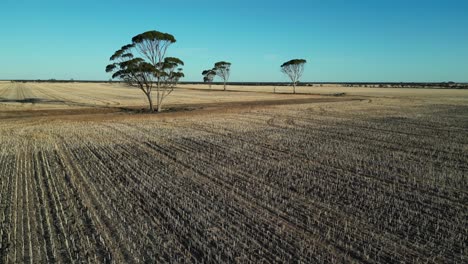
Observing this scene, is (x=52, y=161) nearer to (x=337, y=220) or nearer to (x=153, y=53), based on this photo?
(x=337, y=220)

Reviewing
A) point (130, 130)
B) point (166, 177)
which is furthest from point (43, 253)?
point (130, 130)

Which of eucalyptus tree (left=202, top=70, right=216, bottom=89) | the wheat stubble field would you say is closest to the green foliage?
the wheat stubble field

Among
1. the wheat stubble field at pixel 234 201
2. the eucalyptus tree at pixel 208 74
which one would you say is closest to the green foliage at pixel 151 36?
the wheat stubble field at pixel 234 201

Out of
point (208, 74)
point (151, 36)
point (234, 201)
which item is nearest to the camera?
point (234, 201)

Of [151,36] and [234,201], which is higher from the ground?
[151,36]

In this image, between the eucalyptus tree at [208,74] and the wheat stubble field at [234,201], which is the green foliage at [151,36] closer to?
the wheat stubble field at [234,201]

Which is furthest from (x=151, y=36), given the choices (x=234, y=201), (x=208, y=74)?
(x=208, y=74)

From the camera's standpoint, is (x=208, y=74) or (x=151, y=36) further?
(x=208, y=74)

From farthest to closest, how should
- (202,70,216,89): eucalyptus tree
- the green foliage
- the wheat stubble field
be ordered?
(202,70,216,89): eucalyptus tree → the green foliage → the wheat stubble field

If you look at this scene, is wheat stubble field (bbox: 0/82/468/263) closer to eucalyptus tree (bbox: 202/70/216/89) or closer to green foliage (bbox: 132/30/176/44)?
green foliage (bbox: 132/30/176/44)

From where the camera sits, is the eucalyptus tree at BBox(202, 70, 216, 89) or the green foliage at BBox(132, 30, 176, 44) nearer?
A: the green foliage at BBox(132, 30, 176, 44)

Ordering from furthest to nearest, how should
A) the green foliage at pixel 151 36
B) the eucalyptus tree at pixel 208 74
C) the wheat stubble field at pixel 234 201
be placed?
the eucalyptus tree at pixel 208 74, the green foliage at pixel 151 36, the wheat stubble field at pixel 234 201

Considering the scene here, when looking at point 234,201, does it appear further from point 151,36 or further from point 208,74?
point 208,74

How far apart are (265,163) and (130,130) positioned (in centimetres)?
1269
